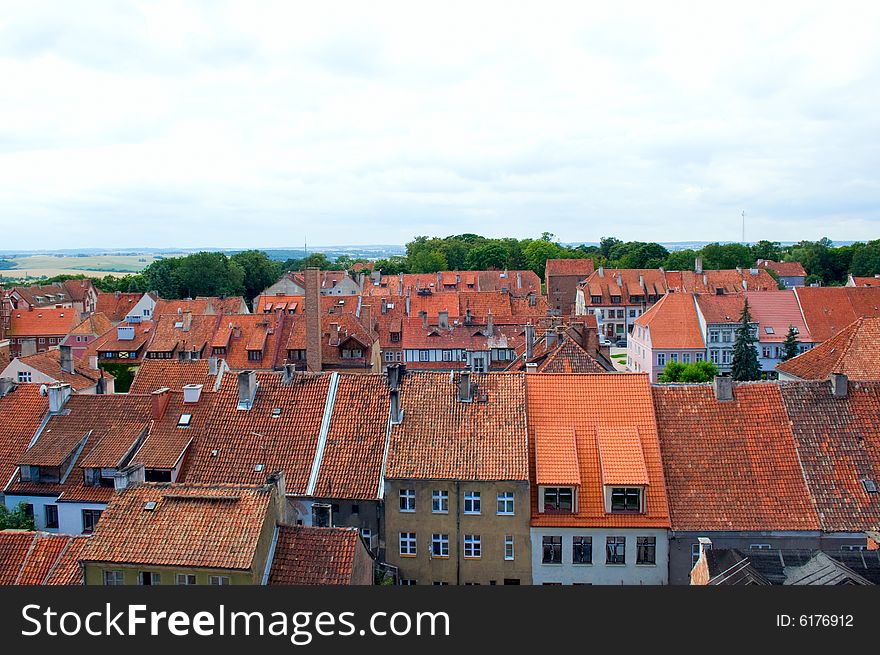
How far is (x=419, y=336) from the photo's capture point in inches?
2862

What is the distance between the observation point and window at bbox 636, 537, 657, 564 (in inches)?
1132

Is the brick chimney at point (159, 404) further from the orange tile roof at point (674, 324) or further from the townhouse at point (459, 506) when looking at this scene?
the orange tile roof at point (674, 324)

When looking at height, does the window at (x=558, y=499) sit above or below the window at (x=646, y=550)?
above

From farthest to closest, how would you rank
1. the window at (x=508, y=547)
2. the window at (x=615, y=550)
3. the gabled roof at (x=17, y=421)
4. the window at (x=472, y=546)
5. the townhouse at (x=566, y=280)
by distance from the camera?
the townhouse at (x=566, y=280), the gabled roof at (x=17, y=421), the window at (x=472, y=546), the window at (x=508, y=547), the window at (x=615, y=550)

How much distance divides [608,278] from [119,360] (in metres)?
65.2

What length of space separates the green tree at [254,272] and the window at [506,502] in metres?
127

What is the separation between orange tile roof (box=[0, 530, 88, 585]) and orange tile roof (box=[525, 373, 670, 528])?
1516 cm

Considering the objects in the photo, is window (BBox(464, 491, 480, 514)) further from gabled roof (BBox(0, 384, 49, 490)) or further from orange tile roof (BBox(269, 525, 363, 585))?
gabled roof (BBox(0, 384, 49, 490))

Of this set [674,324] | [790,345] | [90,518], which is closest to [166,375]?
[90,518]

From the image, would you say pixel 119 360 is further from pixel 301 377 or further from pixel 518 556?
pixel 518 556

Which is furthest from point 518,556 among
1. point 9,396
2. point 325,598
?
point 9,396

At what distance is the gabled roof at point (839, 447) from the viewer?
28.4 m

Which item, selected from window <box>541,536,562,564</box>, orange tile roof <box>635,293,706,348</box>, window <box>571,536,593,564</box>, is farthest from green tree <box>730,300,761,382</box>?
window <box>541,536,562,564</box>

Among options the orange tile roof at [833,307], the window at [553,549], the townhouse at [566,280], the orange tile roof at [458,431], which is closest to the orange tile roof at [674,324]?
the orange tile roof at [833,307]
